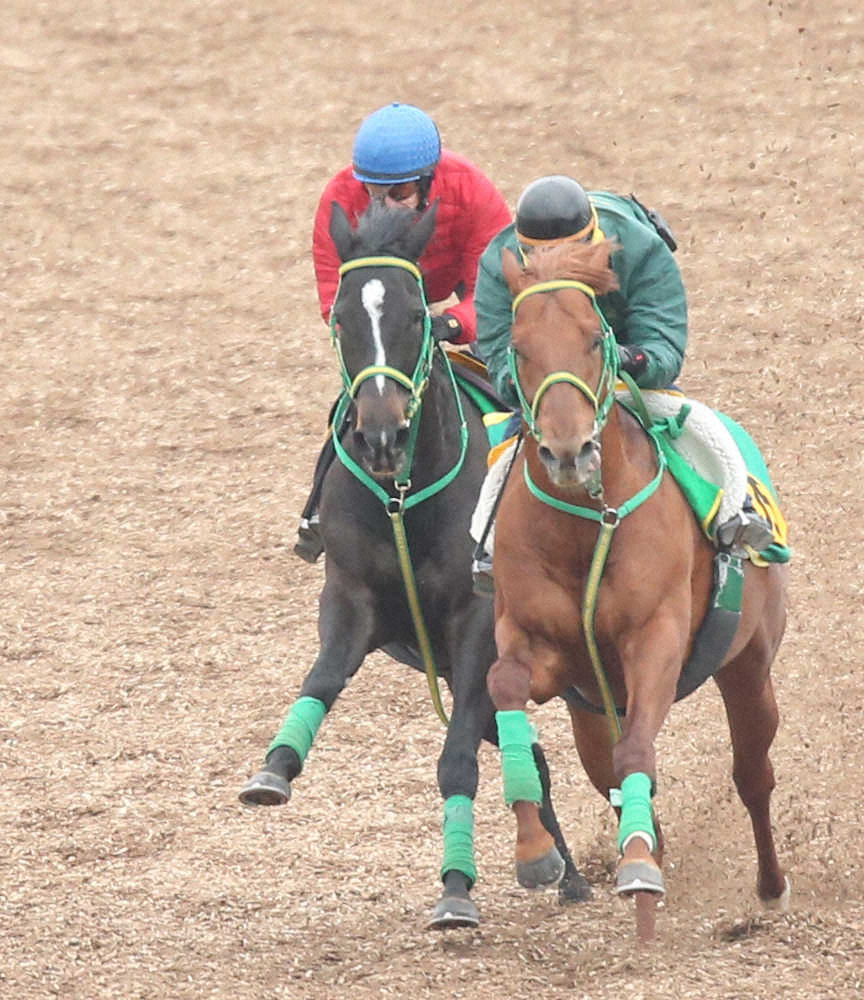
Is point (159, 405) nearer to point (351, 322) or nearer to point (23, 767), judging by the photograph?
point (23, 767)

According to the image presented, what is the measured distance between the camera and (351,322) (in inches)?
242

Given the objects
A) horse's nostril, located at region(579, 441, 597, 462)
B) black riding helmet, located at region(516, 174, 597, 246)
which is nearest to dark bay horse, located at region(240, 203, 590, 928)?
black riding helmet, located at region(516, 174, 597, 246)

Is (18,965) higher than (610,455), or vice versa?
(610,455)

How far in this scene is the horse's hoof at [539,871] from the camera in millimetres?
5707

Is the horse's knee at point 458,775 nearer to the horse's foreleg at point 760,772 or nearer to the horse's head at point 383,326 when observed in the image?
the horse's head at point 383,326

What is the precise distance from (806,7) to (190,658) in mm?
8844

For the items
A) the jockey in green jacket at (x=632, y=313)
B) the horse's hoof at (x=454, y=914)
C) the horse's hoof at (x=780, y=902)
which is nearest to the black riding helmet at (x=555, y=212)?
the jockey in green jacket at (x=632, y=313)

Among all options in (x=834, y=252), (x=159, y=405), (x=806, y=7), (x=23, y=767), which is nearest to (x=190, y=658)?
(x=23, y=767)

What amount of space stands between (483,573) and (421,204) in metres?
1.46

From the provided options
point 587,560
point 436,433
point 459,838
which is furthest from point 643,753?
point 436,433

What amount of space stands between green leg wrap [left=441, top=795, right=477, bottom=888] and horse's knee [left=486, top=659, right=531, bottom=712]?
672mm

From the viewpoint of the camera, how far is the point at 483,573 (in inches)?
249

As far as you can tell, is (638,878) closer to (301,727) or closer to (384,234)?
(301,727)

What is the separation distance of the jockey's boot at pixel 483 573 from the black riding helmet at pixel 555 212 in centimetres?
109
